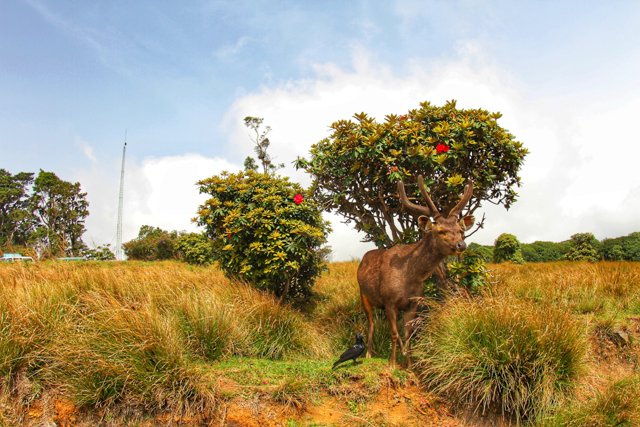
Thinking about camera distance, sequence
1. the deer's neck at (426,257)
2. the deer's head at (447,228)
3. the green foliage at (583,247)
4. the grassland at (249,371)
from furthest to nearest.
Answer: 1. the green foliage at (583,247)
2. the deer's neck at (426,257)
3. the deer's head at (447,228)
4. the grassland at (249,371)

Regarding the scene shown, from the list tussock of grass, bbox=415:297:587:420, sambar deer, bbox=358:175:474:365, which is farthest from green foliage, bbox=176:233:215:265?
tussock of grass, bbox=415:297:587:420

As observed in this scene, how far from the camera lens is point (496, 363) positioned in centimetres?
578

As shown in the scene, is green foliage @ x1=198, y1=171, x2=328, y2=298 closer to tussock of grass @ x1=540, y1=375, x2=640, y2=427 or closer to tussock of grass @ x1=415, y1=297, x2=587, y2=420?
tussock of grass @ x1=415, y1=297, x2=587, y2=420

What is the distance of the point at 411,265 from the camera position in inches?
261

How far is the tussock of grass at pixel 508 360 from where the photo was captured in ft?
18.7

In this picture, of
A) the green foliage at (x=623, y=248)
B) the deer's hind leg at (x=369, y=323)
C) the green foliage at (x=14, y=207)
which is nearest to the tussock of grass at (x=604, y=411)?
the deer's hind leg at (x=369, y=323)

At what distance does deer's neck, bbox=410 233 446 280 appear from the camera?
645 centimetres

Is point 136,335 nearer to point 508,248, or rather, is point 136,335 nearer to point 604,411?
point 604,411

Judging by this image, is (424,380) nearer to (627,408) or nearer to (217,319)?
(627,408)

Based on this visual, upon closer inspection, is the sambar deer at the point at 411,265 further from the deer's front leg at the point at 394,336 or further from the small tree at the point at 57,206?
the small tree at the point at 57,206

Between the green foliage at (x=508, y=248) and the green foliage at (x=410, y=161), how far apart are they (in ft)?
44.7

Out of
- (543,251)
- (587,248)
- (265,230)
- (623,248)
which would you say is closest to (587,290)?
(265,230)

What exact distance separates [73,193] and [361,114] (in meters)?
36.1

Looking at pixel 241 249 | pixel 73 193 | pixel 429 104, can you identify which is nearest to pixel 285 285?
pixel 241 249
